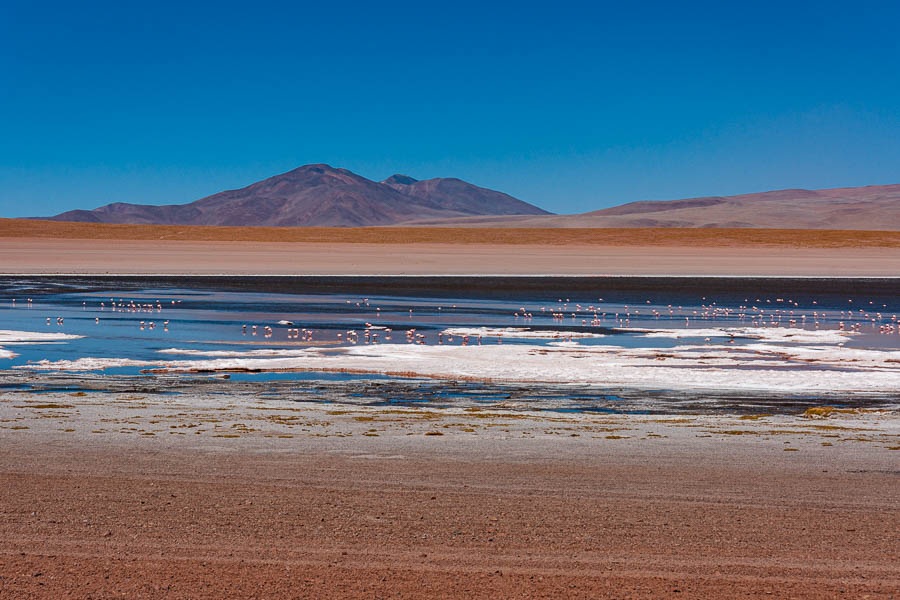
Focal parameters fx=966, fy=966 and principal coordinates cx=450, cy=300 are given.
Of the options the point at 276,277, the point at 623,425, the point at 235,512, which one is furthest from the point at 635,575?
the point at 276,277

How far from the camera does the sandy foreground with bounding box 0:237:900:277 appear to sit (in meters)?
52.8

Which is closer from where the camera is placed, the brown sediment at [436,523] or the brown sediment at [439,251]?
the brown sediment at [436,523]

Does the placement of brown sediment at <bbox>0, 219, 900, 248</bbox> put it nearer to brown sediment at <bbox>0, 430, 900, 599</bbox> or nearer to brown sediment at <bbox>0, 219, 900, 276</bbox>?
brown sediment at <bbox>0, 219, 900, 276</bbox>

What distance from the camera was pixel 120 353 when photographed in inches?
703

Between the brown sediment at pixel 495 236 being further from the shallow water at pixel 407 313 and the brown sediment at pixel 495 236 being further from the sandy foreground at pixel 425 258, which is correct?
the shallow water at pixel 407 313

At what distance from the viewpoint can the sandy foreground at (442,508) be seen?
5352 millimetres

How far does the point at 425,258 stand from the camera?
210 feet

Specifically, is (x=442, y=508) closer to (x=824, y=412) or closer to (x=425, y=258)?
(x=824, y=412)

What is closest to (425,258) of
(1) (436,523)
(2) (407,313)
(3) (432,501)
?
(2) (407,313)

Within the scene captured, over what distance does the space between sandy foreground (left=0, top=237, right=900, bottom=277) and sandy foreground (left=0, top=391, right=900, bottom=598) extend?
40.8 metres

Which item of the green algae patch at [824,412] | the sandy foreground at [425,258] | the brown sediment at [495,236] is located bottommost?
the green algae patch at [824,412]

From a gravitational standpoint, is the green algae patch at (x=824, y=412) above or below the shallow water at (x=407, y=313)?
below

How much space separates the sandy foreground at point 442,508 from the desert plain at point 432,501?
22mm

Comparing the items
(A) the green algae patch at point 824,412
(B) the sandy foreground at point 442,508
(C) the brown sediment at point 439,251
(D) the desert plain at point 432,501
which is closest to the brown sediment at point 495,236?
(C) the brown sediment at point 439,251
